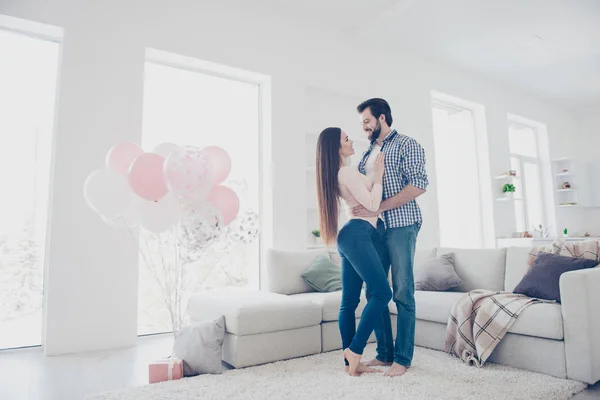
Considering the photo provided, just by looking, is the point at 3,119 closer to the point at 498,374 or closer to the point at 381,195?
the point at 381,195

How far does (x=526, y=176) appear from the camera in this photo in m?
7.54

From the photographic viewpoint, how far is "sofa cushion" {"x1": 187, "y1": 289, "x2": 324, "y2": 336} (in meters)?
2.61

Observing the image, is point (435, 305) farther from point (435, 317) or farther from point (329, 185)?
point (329, 185)

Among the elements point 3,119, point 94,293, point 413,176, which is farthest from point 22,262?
point 413,176

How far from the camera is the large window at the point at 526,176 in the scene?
7203 millimetres

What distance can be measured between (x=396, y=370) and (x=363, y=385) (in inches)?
9.9

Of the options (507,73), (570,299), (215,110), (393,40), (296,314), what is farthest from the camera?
(507,73)

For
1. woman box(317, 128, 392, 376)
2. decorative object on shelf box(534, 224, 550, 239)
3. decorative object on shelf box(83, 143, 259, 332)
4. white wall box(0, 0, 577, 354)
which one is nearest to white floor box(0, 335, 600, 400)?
white wall box(0, 0, 577, 354)

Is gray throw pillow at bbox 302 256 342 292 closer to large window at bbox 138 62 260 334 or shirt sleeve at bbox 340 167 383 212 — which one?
large window at bbox 138 62 260 334

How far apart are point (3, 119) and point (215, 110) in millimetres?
1830

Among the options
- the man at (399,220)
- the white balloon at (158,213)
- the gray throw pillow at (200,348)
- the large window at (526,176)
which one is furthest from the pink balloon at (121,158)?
the large window at (526,176)

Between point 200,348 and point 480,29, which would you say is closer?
point 200,348

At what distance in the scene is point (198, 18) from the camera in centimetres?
407

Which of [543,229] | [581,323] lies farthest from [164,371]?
[543,229]
